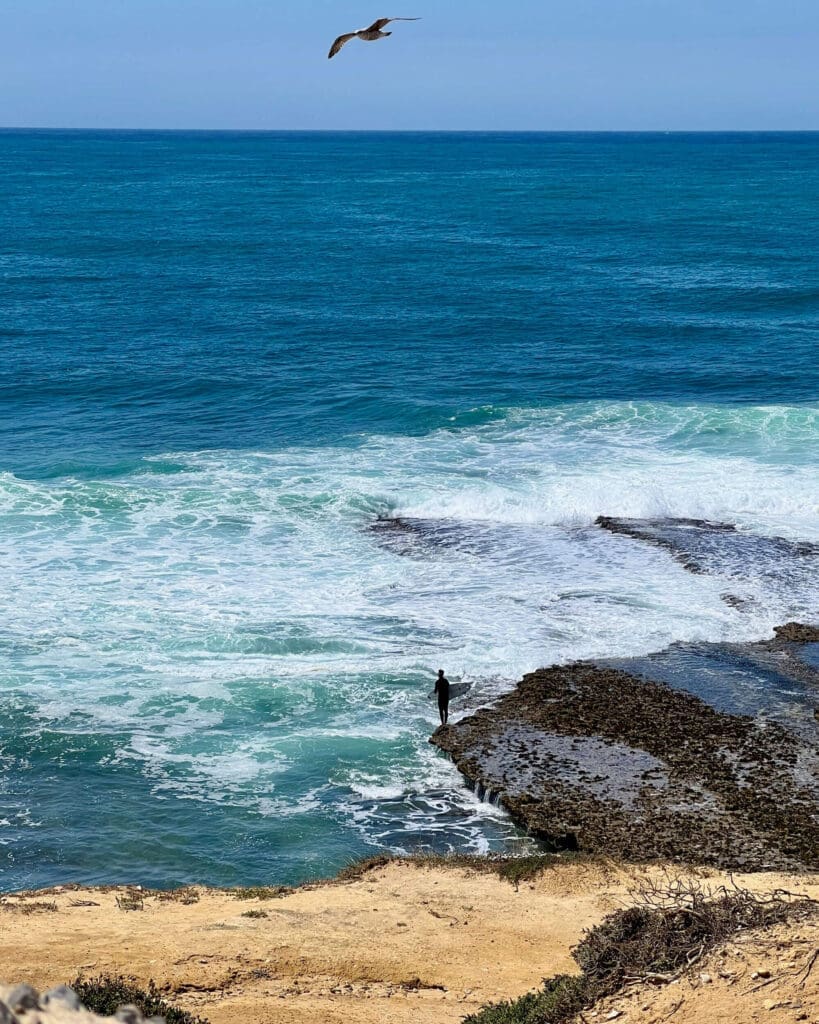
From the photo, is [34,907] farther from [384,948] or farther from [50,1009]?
[50,1009]

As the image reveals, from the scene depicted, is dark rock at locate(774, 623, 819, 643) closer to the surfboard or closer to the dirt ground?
the surfboard

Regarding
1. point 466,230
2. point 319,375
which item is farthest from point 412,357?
point 466,230

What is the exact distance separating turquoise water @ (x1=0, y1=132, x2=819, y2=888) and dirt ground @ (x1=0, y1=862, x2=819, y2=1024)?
1940mm

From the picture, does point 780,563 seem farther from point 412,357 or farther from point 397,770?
point 412,357

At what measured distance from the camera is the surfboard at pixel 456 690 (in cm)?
2148

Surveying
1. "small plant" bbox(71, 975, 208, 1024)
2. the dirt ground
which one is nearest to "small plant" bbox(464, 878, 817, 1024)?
the dirt ground

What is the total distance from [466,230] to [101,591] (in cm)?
5954

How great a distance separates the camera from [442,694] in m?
20.4

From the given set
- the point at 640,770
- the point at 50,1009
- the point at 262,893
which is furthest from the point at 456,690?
the point at 50,1009

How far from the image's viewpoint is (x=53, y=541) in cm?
2942

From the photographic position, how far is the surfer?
66.7 ft

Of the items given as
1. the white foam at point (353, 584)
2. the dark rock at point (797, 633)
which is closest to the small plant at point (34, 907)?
the white foam at point (353, 584)

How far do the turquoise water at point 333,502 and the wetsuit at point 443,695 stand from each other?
515 millimetres

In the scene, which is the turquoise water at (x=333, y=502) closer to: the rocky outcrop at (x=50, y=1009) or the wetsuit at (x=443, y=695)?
the wetsuit at (x=443, y=695)
